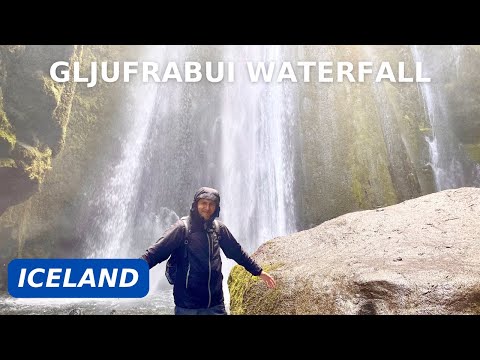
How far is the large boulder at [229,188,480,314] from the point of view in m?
4.06

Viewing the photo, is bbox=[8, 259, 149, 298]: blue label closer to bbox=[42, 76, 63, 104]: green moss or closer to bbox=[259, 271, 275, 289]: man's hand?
bbox=[259, 271, 275, 289]: man's hand

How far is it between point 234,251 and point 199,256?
0.42m

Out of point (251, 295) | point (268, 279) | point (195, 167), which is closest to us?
→ point (268, 279)

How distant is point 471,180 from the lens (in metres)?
6.75

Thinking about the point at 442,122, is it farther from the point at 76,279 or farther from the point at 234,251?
the point at 76,279

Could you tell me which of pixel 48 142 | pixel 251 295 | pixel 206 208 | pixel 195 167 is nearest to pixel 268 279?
pixel 251 295

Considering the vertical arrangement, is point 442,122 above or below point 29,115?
below

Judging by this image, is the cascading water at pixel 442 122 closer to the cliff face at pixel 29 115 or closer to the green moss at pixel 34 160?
the cliff face at pixel 29 115

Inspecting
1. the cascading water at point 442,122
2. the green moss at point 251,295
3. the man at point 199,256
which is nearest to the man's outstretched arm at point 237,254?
the man at point 199,256

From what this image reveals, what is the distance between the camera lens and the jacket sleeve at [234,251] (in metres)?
4.72

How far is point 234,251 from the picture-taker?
15.6ft

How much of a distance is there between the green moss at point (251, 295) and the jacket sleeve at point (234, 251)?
0.30 m

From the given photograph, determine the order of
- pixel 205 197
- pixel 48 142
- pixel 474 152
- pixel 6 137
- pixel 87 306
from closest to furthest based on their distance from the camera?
1. pixel 205 197
2. pixel 87 306
3. pixel 474 152
4. pixel 6 137
5. pixel 48 142

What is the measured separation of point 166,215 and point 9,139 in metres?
3.46
